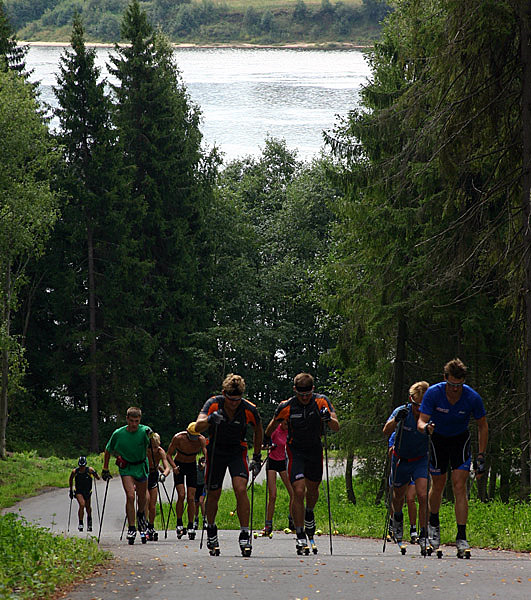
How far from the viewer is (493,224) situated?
1532 cm

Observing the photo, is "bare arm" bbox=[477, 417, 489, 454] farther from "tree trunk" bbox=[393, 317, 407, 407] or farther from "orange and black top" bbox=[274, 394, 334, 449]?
"tree trunk" bbox=[393, 317, 407, 407]

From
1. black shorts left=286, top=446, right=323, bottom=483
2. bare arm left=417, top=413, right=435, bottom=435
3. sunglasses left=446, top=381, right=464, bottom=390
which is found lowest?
black shorts left=286, top=446, right=323, bottom=483

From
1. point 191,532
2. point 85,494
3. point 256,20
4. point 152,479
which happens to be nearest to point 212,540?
point 191,532

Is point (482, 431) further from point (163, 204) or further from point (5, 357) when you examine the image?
point (163, 204)

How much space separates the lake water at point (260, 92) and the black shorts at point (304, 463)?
1297 inches

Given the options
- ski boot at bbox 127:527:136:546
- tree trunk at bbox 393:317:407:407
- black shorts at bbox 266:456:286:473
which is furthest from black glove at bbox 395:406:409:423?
tree trunk at bbox 393:317:407:407

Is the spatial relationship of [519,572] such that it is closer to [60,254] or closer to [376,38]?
[376,38]

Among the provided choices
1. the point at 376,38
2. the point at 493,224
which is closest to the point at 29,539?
the point at 493,224

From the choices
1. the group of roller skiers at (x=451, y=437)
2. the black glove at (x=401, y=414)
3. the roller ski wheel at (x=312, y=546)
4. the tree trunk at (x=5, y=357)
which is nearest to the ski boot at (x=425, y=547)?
the group of roller skiers at (x=451, y=437)

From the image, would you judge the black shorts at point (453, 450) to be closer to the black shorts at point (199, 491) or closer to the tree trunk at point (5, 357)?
the black shorts at point (199, 491)

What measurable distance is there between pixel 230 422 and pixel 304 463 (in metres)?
1.01

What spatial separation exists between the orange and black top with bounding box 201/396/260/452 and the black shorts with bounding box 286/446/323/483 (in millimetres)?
665

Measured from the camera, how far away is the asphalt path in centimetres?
730

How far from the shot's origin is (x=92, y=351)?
43.4m
